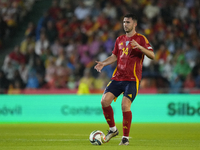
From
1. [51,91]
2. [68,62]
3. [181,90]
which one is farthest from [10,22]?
[181,90]

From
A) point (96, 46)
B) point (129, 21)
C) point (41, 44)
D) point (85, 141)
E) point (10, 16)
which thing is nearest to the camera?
point (129, 21)

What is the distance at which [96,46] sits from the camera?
17.9 metres

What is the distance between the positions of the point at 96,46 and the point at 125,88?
1039cm

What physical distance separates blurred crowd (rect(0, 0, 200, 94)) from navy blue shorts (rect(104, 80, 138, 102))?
777cm

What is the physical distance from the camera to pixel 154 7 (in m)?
18.3

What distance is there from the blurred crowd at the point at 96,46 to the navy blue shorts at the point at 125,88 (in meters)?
7.77

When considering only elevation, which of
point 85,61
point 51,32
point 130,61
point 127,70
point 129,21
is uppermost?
point 51,32

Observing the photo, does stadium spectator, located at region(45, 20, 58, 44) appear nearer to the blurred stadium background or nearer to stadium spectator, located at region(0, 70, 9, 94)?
the blurred stadium background

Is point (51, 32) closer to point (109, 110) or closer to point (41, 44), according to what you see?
point (41, 44)

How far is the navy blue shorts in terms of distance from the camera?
7.50 m

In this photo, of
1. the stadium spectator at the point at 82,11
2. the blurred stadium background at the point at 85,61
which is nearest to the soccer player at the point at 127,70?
the blurred stadium background at the point at 85,61

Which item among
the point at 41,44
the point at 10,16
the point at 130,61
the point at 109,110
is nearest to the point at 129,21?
the point at 130,61

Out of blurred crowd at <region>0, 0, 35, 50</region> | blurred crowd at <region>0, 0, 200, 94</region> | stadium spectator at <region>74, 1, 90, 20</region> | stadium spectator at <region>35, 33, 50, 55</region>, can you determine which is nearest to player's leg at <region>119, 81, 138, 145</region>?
blurred crowd at <region>0, 0, 200, 94</region>

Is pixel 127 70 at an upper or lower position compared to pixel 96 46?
lower
